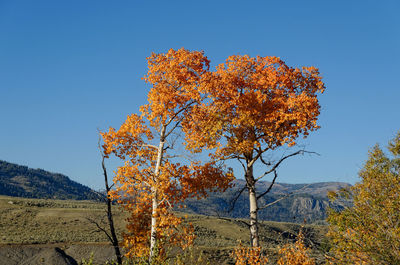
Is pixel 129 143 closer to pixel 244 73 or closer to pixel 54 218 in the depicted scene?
pixel 244 73

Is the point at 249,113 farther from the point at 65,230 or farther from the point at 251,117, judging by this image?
the point at 65,230

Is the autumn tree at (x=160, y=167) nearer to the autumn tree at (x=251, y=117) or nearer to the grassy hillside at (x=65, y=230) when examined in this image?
the autumn tree at (x=251, y=117)

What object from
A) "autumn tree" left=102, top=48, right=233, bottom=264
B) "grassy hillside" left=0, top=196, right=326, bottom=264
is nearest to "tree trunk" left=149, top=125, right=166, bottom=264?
"autumn tree" left=102, top=48, right=233, bottom=264

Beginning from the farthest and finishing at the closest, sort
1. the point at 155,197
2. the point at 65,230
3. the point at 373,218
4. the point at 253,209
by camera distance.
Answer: the point at 65,230, the point at 253,209, the point at 155,197, the point at 373,218

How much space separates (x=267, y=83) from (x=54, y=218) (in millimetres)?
61941

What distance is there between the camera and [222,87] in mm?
21469

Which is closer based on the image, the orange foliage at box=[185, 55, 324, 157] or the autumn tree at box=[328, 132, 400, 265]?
the autumn tree at box=[328, 132, 400, 265]

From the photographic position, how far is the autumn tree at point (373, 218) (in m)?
14.0

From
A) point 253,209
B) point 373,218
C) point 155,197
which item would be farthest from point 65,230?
point 373,218

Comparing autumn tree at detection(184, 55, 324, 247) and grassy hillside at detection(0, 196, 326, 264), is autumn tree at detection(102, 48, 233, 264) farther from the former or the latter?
grassy hillside at detection(0, 196, 326, 264)

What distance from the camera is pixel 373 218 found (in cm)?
1420

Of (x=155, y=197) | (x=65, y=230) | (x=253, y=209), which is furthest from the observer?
(x=65, y=230)

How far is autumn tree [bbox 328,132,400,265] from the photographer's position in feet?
46.0

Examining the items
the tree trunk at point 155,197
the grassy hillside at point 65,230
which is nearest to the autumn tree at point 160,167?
the tree trunk at point 155,197
